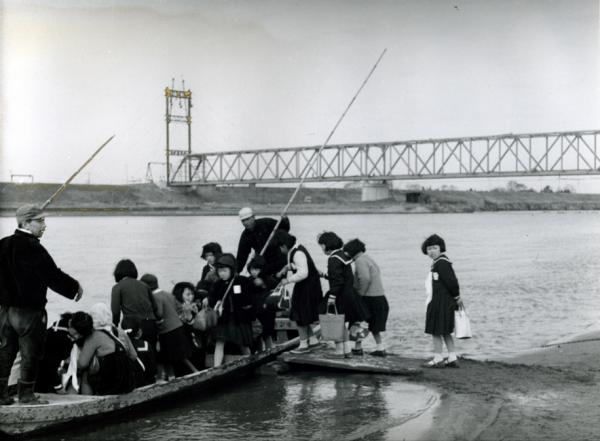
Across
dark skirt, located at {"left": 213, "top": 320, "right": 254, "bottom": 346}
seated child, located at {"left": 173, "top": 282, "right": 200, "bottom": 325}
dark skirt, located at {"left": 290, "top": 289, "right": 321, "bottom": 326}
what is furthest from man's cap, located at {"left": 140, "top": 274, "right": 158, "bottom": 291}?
dark skirt, located at {"left": 290, "top": 289, "right": 321, "bottom": 326}

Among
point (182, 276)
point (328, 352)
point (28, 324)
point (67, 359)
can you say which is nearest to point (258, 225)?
point (328, 352)

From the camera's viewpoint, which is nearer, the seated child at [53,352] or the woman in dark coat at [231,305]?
the seated child at [53,352]

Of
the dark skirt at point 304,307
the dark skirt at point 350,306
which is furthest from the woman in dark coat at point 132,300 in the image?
the dark skirt at point 350,306

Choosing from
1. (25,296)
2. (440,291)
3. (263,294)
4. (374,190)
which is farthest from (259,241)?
(374,190)

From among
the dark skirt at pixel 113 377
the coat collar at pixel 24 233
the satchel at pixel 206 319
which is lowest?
the dark skirt at pixel 113 377

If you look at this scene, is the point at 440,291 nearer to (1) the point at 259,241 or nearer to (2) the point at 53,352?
(1) the point at 259,241

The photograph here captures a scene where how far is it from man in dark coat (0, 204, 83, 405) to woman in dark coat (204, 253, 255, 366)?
2043 mm

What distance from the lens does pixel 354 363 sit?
8992 millimetres

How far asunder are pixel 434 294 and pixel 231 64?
1818cm

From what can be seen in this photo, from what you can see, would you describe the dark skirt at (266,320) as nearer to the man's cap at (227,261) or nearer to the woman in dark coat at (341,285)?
the woman in dark coat at (341,285)

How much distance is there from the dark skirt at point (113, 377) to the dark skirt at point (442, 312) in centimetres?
342

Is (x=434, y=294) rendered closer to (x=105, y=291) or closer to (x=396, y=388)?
(x=396, y=388)

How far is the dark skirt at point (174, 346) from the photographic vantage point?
8.18 meters

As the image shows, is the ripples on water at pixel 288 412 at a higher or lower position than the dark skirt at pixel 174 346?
lower
